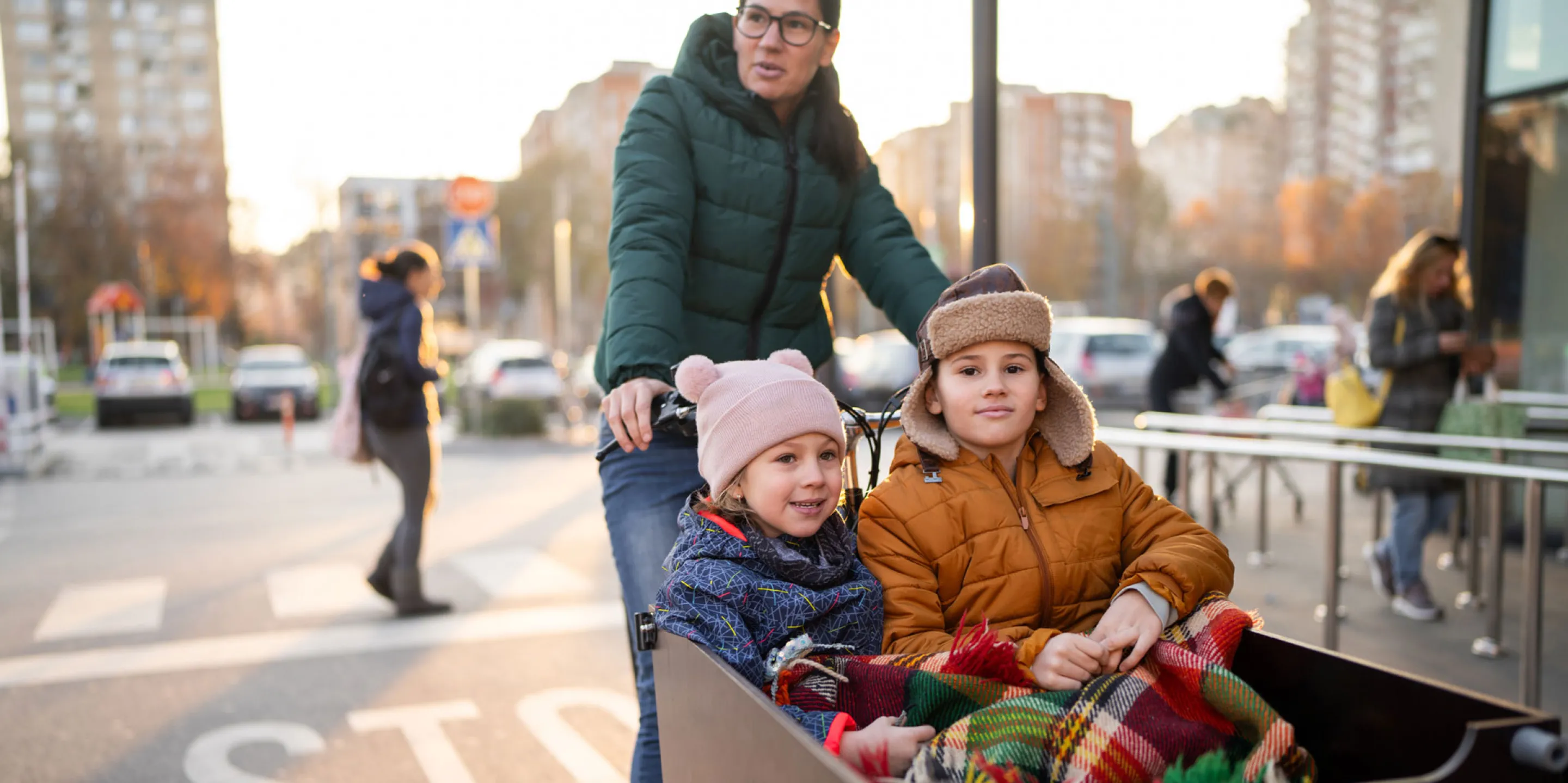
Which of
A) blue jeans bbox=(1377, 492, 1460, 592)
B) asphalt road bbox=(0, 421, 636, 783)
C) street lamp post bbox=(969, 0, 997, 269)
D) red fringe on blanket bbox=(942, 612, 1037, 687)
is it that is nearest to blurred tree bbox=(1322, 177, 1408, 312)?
blue jeans bbox=(1377, 492, 1460, 592)

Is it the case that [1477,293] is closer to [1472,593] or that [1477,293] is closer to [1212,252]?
[1472,593]

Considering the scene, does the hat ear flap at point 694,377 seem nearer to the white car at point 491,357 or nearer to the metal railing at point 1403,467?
the metal railing at point 1403,467

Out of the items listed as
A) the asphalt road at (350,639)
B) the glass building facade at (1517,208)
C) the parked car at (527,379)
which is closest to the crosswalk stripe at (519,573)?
the asphalt road at (350,639)

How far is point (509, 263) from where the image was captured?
177 feet

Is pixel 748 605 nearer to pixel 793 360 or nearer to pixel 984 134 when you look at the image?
pixel 793 360

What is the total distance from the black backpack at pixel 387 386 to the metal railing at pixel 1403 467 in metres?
3.49

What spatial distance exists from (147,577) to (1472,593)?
24.9ft

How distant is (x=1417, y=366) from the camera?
234 inches

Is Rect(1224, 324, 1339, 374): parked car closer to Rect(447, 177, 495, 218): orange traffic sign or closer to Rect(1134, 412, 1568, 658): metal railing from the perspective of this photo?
Rect(447, 177, 495, 218): orange traffic sign

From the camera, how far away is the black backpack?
6004 mm

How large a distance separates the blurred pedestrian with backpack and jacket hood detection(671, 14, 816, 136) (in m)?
3.89

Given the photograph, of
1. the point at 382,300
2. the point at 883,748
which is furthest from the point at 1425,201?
the point at 883,748

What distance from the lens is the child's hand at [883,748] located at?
1705mm

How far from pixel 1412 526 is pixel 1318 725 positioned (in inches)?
179
